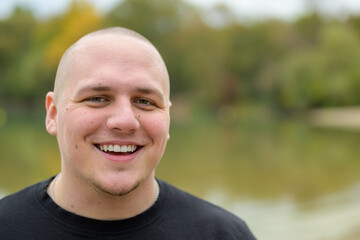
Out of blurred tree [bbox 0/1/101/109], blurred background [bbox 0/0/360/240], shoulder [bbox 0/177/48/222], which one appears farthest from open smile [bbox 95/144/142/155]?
blurred tree [bbox 0/1/101/109]

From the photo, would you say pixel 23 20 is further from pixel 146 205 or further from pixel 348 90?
pixel 146 205

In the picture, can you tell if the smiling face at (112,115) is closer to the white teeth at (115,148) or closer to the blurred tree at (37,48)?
the white teeth at (115,148)

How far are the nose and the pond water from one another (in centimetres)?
582

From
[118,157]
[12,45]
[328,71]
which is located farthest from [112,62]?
[12,45]

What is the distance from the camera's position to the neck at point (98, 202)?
5.10 feet

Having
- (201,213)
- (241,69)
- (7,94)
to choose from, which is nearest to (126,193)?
(201,213)

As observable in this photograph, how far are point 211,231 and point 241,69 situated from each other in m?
41.5

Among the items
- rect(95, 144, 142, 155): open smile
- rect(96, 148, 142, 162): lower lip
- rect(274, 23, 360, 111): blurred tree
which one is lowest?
rect(96, 148, 142, 162): lower lip

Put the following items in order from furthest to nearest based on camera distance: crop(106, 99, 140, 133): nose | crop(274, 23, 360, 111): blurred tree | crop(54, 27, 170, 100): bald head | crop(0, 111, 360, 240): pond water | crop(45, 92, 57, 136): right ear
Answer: crop(274, 23, 360, 111): blurred tree
crop(0, 111, 360, 240): pond water
crop(45, 92, 57, 136): right ear
crop(54, 27, 170, 100): bald head
crop(106, 99, 140, 133): nose

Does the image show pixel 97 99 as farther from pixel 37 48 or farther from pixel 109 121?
pixel 37 48

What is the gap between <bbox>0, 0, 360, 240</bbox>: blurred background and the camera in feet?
32.1

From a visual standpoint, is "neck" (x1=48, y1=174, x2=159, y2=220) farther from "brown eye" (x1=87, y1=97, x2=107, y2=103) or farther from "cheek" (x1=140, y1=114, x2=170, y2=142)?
"brown eye" (x1=87, y1=97, x2=107, y2=103)

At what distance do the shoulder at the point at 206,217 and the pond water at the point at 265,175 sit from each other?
5372mm

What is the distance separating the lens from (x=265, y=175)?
39.0 feet
